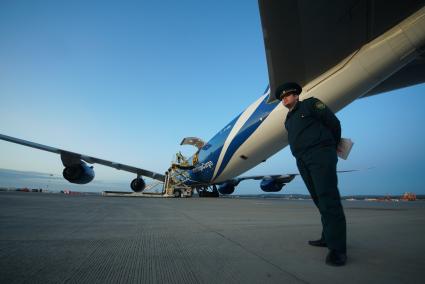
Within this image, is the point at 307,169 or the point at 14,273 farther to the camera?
the point at 307,169

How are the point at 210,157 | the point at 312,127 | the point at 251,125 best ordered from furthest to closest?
1. the point at 210,157
2. the point at 251,125
3. the point at 312,127

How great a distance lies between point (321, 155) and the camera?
67.8 inches

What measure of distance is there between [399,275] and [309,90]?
4.66 meters

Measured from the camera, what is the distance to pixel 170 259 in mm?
1448

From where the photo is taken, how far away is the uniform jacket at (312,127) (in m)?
1.78

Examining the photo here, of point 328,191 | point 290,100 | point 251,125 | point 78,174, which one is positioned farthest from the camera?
point 78,174

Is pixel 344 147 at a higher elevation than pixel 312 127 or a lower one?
lower

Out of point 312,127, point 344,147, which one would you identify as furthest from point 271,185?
point 312,127

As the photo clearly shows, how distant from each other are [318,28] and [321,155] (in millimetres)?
3088

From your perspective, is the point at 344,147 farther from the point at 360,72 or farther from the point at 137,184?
the point at 137,184

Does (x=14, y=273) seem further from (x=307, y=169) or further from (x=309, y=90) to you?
(x=309, y=90)

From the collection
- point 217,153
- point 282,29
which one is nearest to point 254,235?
point 282,29

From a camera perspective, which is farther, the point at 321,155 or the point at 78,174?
the point at 78,174

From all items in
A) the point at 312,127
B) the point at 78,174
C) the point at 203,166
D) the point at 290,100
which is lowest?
the point at 312,127
